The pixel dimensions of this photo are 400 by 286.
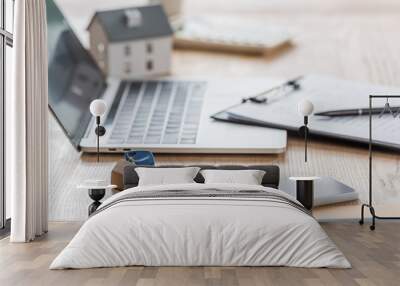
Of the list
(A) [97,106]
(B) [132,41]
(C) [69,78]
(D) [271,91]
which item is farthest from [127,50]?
(A) [97,106]

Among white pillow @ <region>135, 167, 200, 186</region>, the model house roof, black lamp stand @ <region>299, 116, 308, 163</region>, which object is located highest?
the model house roof

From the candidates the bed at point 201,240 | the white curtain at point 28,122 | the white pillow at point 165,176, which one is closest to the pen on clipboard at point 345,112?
the white pillow at point 165,176

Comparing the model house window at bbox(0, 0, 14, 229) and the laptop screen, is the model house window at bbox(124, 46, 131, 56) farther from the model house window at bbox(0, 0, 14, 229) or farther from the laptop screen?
the model house window at bbox(0, 0, 14, 229)

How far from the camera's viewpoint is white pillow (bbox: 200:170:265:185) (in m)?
5.37

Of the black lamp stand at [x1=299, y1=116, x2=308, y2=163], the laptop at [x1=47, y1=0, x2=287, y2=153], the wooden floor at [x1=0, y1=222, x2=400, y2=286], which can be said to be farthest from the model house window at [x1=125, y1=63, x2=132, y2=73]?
the wooden floor at [x1=0, y1=222, x2=400, y2=286]

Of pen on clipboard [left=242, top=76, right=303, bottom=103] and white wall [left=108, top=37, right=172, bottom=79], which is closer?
pen on clipboard [left=242, top=76, right=303, bottom=103]

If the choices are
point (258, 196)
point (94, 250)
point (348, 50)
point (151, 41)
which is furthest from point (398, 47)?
point (94, 250)

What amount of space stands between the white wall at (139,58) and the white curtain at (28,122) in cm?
240

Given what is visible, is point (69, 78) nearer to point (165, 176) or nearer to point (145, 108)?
point (145, 108)

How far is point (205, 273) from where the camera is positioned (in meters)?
4.25

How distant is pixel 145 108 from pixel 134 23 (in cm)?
116

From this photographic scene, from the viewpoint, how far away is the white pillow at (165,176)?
5.39 meters

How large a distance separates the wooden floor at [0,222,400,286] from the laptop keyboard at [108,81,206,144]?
158 centimetres

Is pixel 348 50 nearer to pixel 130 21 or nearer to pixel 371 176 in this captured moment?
pixel 130 21
